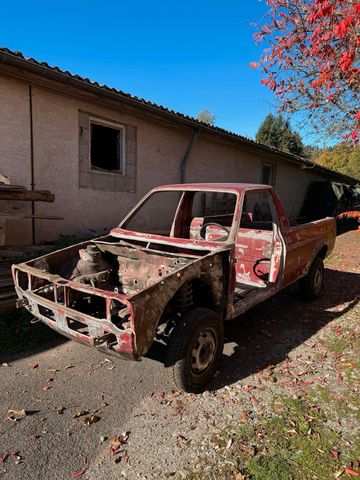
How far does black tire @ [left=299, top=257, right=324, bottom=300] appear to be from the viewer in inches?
209

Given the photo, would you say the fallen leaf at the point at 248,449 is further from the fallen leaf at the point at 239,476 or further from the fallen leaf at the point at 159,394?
the fallen leaf at the point at 159,394

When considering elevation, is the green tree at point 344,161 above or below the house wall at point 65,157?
above

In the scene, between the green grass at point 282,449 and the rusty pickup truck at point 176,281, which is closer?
the green grass at point 282,449

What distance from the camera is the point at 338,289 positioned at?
6.21 m

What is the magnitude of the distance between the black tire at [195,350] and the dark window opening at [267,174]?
12637 mm

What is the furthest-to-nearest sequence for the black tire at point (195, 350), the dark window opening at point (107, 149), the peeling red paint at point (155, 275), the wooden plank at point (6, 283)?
the dark window opening at point (107, 149) → the wooden plank at point (6, 283) → the black tire at point (195, 350) → the peeling red paint at point (155, 275)

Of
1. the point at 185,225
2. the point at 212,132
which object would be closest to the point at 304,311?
the point at 185,225

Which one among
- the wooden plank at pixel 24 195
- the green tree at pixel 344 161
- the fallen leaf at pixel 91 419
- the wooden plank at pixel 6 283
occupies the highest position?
the green tree at pixel 344 161

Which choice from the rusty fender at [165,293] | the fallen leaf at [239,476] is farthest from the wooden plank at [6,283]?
the fallen leaf at [239,476]

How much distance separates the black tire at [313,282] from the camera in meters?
5.30

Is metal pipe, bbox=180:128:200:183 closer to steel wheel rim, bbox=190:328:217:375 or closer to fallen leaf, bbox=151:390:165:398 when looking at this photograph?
steel wheel rim, bbox=190:328:217:375

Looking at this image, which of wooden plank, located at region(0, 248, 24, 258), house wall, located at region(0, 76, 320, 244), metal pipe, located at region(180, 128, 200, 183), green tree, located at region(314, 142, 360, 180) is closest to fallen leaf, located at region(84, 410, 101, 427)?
wooden plank, located at region(0, 248, 24, 258)

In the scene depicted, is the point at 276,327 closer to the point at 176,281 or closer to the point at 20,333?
the point at 176,281

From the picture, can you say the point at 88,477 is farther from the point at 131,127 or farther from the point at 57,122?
the point at 131,127
